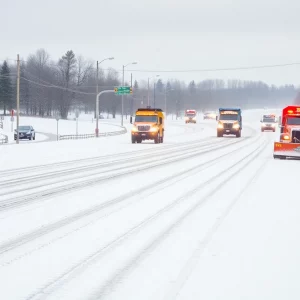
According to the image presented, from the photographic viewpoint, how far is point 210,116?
144 metres

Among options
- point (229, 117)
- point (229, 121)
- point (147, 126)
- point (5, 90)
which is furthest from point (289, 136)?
point (5, 90)

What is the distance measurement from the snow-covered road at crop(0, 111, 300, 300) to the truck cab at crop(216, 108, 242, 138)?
3997cm

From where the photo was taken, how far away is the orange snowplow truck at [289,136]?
27.2 meters

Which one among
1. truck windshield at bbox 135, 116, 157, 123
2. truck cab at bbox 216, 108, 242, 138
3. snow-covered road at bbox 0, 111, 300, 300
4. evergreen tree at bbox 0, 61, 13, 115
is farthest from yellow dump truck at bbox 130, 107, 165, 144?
evergreen tree at bbox 0, 61, 13, 115

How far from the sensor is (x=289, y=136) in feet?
93.6

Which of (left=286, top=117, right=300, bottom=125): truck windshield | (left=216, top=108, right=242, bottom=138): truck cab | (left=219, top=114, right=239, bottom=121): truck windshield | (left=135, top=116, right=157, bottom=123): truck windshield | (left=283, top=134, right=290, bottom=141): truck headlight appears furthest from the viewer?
(left=219, top=114, right=239, bottom=121): truck windshield

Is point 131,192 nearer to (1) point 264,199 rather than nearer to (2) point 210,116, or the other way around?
(1) point 264,199

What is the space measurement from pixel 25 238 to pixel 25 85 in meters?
137

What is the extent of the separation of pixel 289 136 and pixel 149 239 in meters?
21.0

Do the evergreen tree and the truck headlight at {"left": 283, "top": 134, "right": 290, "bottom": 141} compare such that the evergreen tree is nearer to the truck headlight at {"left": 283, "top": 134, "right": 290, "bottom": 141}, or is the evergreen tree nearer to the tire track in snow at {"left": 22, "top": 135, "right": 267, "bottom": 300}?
the truck headlight at {"left": 283, "top": 134, "right": 290, "bottom": 141}

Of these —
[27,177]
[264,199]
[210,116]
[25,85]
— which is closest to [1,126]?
[25,85]

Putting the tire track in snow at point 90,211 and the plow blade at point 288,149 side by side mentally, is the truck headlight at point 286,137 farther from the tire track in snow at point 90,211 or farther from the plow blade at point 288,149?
the tire track in snow at point 90,211

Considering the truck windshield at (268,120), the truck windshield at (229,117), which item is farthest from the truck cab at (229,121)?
the truck windshield at (268,120)

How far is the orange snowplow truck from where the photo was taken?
27.2m
